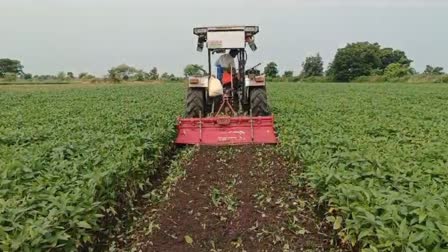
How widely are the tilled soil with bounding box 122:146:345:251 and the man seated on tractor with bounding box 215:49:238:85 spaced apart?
3.64 metres

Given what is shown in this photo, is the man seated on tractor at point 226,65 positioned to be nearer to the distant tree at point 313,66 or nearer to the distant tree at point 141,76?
the distant tree at point 141,76

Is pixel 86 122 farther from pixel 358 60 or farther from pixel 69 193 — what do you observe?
pixel 358 60

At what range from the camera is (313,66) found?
3147 inches

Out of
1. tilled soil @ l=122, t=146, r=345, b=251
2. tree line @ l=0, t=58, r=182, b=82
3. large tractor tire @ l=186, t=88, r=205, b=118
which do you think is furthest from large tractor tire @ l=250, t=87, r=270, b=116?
tree line @ l=0, t=58, r=182, b=82

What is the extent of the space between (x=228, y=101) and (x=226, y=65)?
0.81 metres

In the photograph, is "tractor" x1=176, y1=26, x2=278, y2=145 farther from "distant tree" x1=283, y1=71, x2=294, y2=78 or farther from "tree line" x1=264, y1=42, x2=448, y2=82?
"distant tree" x1=283, y1=71, x2=294, y2=78

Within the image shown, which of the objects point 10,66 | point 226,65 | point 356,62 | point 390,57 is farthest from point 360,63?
point 226,65

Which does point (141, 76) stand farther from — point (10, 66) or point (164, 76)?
point (10, 66)

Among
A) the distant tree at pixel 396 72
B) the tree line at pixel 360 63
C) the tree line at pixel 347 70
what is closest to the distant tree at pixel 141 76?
the tree line at pixel 347 70

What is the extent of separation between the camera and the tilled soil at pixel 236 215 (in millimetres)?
5188

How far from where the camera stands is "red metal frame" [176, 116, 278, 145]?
32.3 feet

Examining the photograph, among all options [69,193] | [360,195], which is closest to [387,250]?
[360,195]

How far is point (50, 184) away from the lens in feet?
16.4

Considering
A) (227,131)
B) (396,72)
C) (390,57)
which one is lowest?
(227,131)
